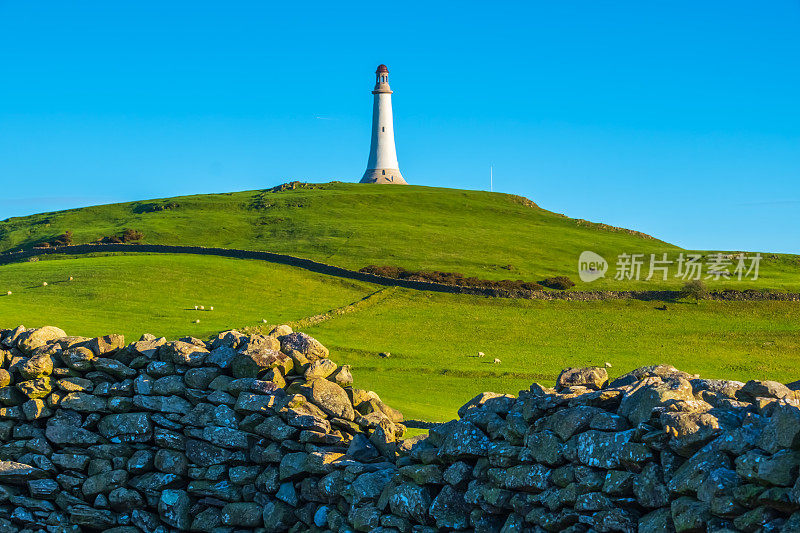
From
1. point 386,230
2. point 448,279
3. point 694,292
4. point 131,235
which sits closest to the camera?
point 694,292

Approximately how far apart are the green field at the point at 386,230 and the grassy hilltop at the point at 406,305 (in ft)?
1.50

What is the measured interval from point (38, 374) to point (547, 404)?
10.4 meters

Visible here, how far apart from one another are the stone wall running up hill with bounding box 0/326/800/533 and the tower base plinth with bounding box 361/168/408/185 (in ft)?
472

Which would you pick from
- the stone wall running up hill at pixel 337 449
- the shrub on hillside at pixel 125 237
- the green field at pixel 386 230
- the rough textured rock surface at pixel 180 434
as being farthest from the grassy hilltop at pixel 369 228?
the stone wall running up hill at pixel 337 449

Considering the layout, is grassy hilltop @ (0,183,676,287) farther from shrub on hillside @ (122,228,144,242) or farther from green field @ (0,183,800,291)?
shrub on hillside @ (122,228,144,242)

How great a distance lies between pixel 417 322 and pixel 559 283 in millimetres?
20038

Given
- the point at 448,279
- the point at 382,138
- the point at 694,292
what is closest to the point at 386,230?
the point at 448,279

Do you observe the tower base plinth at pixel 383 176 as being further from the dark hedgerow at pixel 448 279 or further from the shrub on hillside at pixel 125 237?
the dark hedgerow at pixel 448 279

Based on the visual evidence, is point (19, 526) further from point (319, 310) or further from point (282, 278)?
point (282, 278)

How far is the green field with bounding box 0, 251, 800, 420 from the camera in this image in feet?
138

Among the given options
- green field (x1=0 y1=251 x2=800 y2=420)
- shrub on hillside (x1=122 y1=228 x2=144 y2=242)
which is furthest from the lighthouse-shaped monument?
green field (x1=0 y1=251 x2=800 y2=420)

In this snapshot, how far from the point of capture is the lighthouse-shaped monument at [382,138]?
159125 millimetres

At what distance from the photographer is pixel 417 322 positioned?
56656mm

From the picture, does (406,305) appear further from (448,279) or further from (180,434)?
(180,434)
